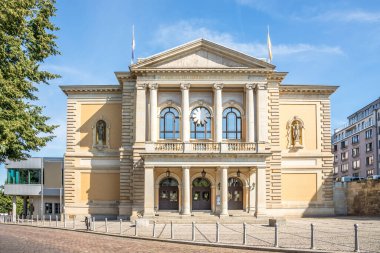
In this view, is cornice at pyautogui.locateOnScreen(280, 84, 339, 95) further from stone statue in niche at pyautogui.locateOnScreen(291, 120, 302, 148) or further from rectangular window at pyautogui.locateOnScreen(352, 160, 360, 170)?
rectangular window at pyautogui.locateOnScreen(352, 160, 360, 170)

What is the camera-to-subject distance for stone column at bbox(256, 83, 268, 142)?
46000 millimetres

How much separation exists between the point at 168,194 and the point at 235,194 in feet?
20.8

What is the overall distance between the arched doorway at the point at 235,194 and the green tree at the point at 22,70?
24650 millimetres

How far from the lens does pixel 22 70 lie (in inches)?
924

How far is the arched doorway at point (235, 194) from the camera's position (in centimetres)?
4703

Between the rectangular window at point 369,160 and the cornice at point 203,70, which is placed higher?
the cornice at point 203,70

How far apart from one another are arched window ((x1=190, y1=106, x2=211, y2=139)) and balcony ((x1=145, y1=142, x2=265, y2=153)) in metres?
3.24

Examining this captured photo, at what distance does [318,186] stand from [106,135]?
845 inches

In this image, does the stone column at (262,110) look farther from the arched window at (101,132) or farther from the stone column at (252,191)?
the arched window at (101,132)

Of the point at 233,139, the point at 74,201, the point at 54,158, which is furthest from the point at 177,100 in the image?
the point at 54,158

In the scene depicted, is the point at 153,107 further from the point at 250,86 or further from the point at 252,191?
the point at 252,191

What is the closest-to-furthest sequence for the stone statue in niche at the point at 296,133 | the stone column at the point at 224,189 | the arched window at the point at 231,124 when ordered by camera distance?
the stone column at the point at 224,189, the arched window at the point at 231,124, the stone statue in niche at the point at 296,133

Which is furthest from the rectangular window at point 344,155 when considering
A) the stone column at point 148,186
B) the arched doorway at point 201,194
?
the stone column at point 148,186

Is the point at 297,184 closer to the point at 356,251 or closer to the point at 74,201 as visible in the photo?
the point at 74,201
